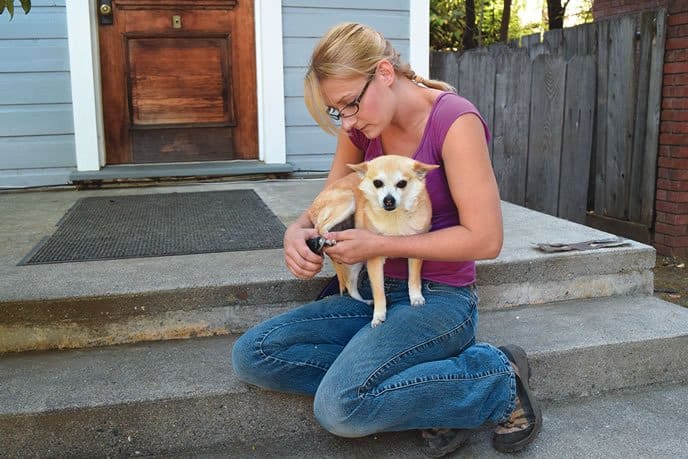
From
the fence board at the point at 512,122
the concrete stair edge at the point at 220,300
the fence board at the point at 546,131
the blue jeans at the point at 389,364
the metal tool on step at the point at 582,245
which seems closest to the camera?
the blue jeans at the point at 389,364

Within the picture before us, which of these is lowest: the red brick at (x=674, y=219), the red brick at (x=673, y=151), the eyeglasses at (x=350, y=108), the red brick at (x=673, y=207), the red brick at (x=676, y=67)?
the red brick at (x=674, y=219)

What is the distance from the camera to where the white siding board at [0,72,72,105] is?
4.71 metres

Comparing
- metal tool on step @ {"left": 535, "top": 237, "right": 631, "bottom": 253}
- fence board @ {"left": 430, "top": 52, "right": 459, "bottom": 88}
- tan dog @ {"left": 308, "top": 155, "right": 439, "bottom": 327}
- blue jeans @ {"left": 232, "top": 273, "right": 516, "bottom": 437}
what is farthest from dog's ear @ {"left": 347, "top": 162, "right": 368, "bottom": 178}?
fence board @ {"left": 430, "top": 52, "right": 459, "bottom": 88}

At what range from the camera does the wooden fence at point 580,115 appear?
15.6 feet

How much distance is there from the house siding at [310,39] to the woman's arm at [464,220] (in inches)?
129

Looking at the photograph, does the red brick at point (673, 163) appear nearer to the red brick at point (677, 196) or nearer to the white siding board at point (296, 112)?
the red brick at point (677, 196)

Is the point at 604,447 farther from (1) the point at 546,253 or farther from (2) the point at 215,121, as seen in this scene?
(2) the point at 215,121

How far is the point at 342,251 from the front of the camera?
6.63 feet

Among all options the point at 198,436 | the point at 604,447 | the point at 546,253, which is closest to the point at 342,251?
the point at 198,436

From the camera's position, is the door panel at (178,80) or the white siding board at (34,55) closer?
the white siding board at (34,55)

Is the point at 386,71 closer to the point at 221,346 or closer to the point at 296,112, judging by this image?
the point at 221,346

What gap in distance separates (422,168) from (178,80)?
3.56m

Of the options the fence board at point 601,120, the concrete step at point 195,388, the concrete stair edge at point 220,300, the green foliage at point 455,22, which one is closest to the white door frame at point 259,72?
the fence board at point 601,120

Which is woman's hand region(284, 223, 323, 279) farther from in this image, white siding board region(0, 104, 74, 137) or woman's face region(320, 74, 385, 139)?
white siding board region(0, 104, 74, 137)
